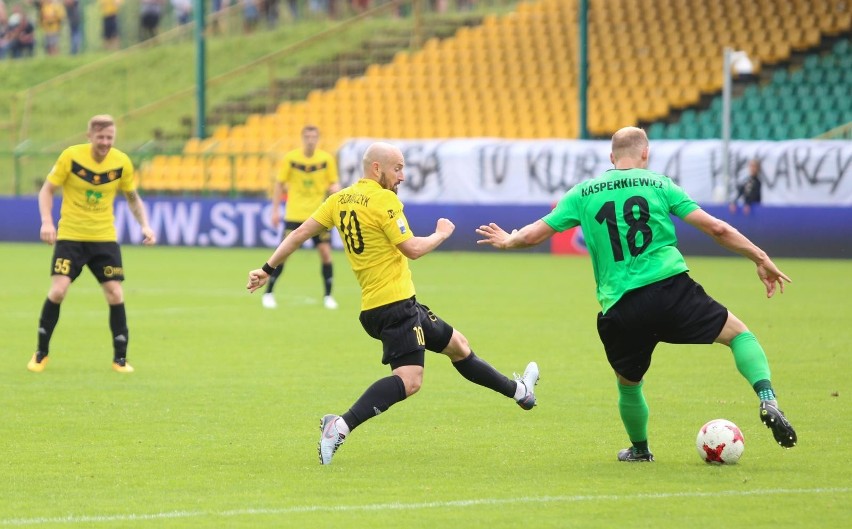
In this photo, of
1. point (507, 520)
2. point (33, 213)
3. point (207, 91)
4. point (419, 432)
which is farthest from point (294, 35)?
point (507, 520)

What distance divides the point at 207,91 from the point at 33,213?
10.5 meters

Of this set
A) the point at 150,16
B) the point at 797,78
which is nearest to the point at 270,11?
the point at 150,16

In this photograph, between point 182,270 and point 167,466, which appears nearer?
point 167,466

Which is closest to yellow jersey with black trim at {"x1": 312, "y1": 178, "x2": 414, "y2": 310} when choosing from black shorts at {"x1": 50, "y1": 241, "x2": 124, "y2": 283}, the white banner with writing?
black shorts at {"x1": 50, "y1": 241, "x2": 124, "y2": 283}

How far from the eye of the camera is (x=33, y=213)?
3045cm

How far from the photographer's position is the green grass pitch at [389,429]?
6.72 metres

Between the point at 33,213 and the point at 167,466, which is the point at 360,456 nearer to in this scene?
the point at 167,466

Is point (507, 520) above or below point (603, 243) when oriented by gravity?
below

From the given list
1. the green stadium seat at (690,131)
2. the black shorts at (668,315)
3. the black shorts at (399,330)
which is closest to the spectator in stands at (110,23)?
the green stadium seat at (690,131)

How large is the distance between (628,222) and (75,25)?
126 ft

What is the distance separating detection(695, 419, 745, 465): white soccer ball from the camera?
7.68 m

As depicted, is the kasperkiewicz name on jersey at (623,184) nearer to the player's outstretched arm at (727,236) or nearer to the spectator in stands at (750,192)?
the player's outstretched arm at (727,236)

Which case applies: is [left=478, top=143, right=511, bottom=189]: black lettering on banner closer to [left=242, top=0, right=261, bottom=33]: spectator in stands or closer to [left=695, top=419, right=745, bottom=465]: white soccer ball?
[left=242, top=0, right=261, bottom=33]: spectator in stands

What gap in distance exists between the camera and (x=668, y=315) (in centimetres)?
754
